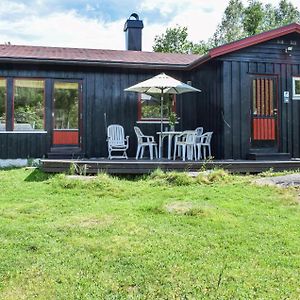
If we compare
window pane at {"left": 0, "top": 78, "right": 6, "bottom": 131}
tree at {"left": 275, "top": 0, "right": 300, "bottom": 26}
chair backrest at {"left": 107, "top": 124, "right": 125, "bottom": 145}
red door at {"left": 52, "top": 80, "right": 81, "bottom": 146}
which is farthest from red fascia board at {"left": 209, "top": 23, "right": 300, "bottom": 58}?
tree at {"left": 275, "top": 0, "right": 300, "bottom": 26}

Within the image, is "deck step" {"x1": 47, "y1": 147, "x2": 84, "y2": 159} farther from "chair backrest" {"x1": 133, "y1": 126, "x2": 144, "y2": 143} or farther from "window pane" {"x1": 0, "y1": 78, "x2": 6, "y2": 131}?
"chair backrest" {"x1": 133, "y1": 126, "x2": 144, "y2": 143}

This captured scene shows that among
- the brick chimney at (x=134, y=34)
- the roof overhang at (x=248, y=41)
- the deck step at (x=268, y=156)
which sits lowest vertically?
the deck step at (x=268, y=156)

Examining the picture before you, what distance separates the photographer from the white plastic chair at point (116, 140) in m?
9.59

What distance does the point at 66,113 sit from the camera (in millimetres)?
9984

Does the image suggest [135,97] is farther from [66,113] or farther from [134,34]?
[134,34]

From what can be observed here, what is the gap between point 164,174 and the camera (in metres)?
6.96

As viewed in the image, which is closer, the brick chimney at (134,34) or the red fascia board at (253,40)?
the red fascia board at (253,40)

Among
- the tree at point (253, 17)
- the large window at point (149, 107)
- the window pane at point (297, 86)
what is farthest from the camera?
the tree at point (253, 17)

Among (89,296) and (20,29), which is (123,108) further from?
(20,29)

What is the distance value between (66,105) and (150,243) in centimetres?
697

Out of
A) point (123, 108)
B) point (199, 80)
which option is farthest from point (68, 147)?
point (199, 80)

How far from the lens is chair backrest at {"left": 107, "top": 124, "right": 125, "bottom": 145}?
31.8 ft

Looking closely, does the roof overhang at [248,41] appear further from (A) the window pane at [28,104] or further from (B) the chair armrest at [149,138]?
(A) the window pane at [28,104]

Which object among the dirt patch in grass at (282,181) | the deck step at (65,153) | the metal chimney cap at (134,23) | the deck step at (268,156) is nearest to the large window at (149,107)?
the deck step at (65,153)
